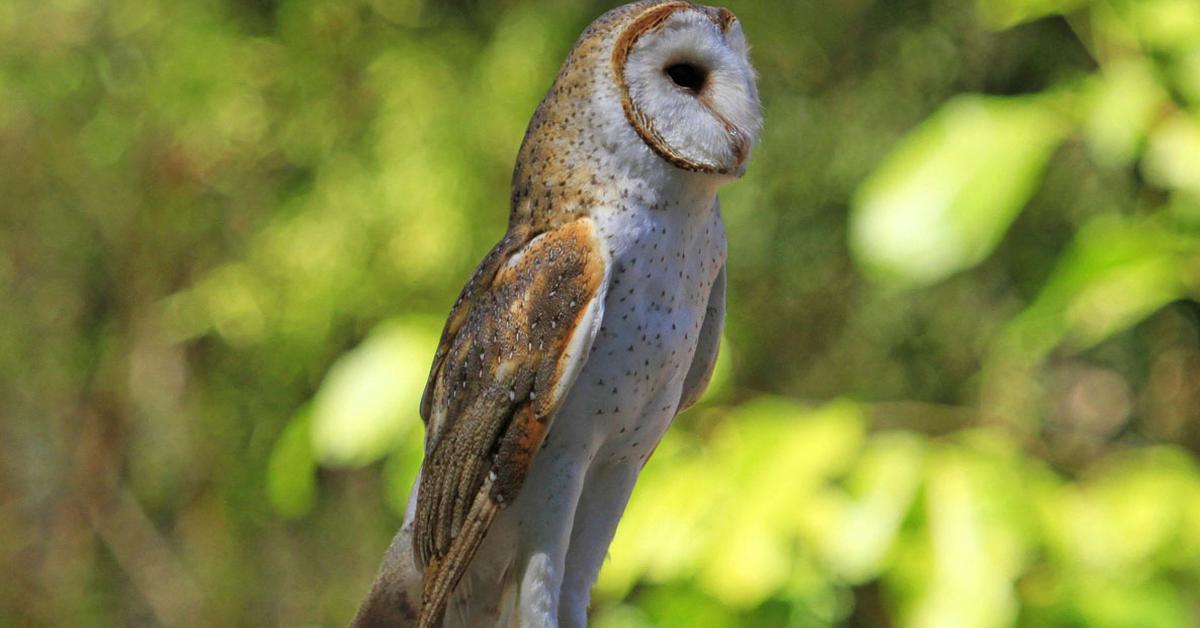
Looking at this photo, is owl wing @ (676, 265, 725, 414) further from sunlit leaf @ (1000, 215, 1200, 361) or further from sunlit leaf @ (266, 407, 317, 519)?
sunlit leaf @ (266, 407, 317, 519)

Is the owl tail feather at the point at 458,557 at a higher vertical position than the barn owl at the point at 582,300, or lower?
lower

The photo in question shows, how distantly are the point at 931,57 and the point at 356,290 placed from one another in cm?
103

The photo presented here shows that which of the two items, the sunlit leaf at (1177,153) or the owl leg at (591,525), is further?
the sunlit leaf at (1177,153)

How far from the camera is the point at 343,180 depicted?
2184mm

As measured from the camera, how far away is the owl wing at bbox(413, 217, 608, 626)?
0.85 meters

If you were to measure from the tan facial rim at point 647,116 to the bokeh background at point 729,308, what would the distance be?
0.40 metres

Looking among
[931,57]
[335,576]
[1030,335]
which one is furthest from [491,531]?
[335,576]

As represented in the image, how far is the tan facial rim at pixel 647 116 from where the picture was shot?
0.84 meters

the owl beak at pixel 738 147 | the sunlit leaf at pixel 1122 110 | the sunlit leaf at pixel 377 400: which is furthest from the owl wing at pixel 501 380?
the sunlit leaf at pixel 1122 110

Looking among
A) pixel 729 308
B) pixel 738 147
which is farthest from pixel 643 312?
pixel 729 308

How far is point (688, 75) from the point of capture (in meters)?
0.88

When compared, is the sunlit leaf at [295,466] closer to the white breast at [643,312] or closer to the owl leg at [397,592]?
the owl leg at [397,592]

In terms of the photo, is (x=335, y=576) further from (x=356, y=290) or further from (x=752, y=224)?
(x=752, y=224)

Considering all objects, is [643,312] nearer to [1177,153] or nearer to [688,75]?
[688,75]
